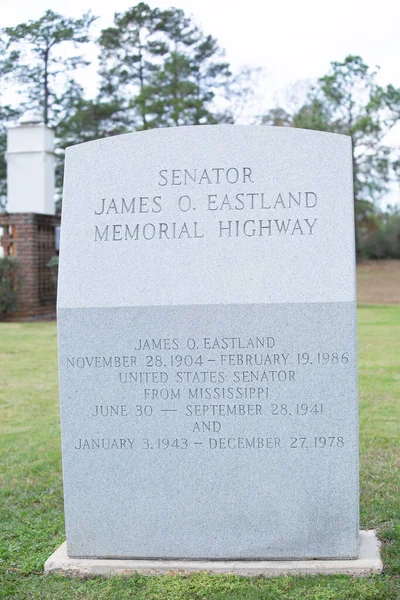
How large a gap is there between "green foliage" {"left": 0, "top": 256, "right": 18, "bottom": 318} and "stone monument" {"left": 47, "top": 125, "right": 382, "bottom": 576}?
1222 centimetres

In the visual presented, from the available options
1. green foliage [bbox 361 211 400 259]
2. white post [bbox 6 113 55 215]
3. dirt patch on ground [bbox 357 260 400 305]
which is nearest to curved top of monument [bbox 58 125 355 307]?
white post [bbox 6 113 55 215]

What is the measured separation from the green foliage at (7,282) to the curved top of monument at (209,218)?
12200mm

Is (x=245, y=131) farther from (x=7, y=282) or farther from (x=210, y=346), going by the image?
(x=7, y=282)

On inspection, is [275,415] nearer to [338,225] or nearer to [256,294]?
[256,294]

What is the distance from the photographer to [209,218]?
12.8 ft

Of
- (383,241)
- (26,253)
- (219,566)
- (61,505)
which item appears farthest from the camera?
(383,241)

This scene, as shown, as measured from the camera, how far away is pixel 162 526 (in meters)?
3.95

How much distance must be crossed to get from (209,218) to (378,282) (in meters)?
24.3

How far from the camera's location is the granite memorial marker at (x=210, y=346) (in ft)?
12.5

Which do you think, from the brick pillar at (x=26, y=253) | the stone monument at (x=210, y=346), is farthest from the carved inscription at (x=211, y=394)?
the brick pillar at (x=26, y=253)

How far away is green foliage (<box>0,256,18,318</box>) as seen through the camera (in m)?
15.8

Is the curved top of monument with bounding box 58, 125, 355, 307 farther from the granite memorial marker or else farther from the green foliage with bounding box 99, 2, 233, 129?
the green foliage with bounding box 99, 2, 233, 129

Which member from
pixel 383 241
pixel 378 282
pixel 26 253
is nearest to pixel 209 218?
pixel 26 253

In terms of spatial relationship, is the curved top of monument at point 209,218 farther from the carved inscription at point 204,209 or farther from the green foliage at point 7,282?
the green foliage at point 7,282
